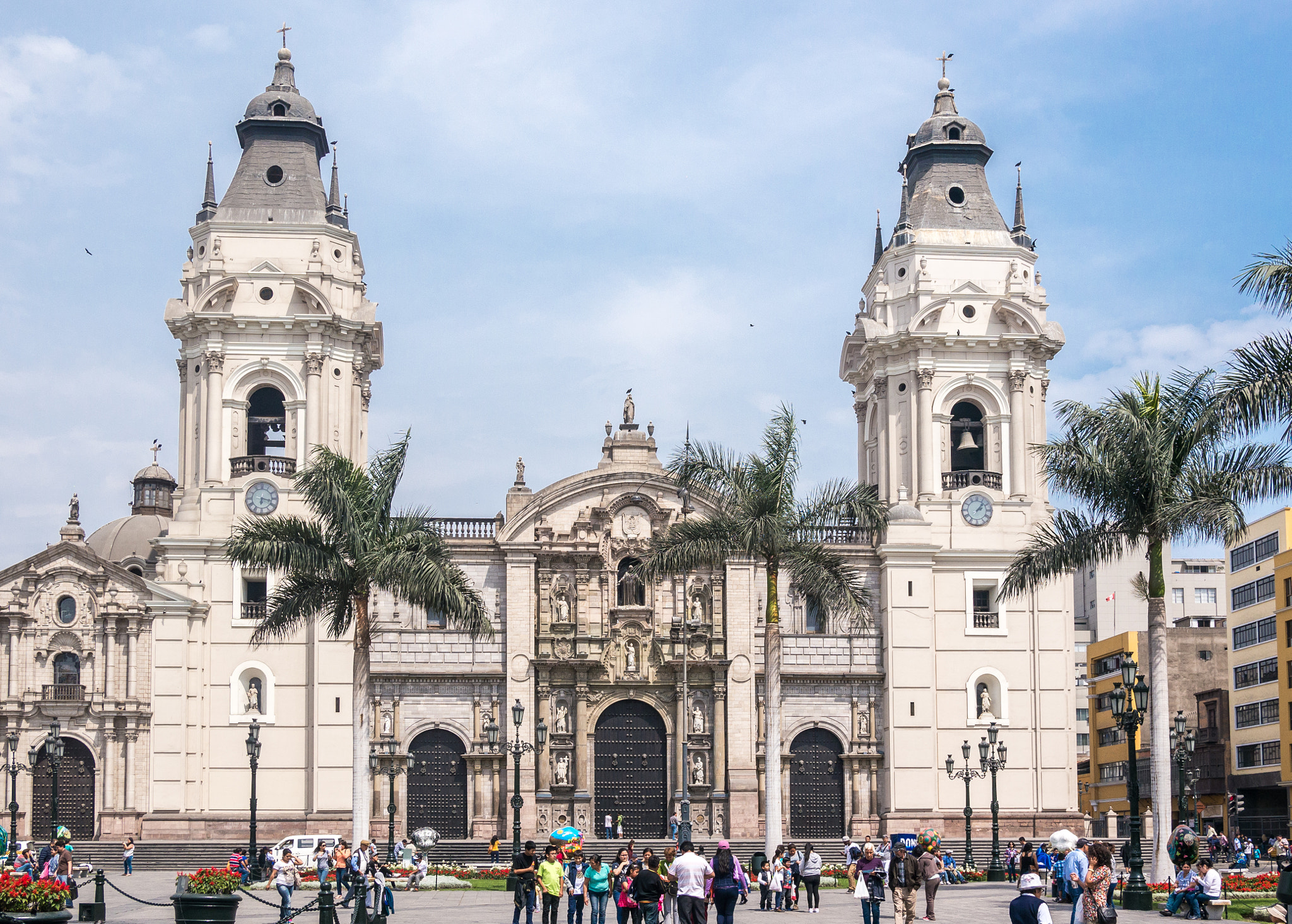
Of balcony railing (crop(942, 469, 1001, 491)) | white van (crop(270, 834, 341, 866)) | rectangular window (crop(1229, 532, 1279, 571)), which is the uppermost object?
balcony railing (crop(942, 469, 1001, 491))

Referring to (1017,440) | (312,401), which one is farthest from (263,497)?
(1017,440)

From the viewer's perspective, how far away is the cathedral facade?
5566 cm

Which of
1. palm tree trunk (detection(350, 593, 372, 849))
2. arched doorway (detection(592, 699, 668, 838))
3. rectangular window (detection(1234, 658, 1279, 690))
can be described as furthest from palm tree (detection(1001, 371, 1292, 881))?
rectangular window (detection(1234, 658, 1279, 690))

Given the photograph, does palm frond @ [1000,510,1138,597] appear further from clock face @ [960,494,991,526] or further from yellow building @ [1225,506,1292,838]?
yellow building @ [1225,506,1292,838]

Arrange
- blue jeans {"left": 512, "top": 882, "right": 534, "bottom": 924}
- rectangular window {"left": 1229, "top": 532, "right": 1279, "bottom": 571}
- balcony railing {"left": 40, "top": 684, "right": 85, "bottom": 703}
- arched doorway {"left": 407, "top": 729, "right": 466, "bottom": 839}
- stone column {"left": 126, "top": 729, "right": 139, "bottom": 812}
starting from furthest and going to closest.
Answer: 1. rectangular window {"left": 1229, "top": 532, "right": 1279, "bottom": 571}
2. arched doorway {"left": 407, "top": 729, "right": 466, "bottom": 839}
3. balcony railing {"left": 40, "top": 684, "right": 85, "bottom": 703}
4. stone column {"left": 126, "top": 729, "right": 139, "bottom": 812}
5. blue jeans {"left": 512, "top": 882, "right": 534, "bottom": 924}

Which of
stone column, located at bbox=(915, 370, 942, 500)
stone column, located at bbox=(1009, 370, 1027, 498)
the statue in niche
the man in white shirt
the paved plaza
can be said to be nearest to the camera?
the man in white shirt

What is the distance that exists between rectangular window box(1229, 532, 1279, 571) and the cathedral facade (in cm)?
1873

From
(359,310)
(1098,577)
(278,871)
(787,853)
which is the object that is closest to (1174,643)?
(1098,577)

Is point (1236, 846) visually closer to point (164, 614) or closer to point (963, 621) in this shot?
point (963, 621)

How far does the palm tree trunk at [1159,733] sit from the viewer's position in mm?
35344

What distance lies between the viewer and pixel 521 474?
58.8m

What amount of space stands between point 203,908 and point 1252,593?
188 feet

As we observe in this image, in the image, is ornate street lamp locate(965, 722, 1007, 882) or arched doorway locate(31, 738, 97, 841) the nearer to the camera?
ornate street lamp locate(965, 722, 1007, 882)

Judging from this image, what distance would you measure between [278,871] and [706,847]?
2184 cm
